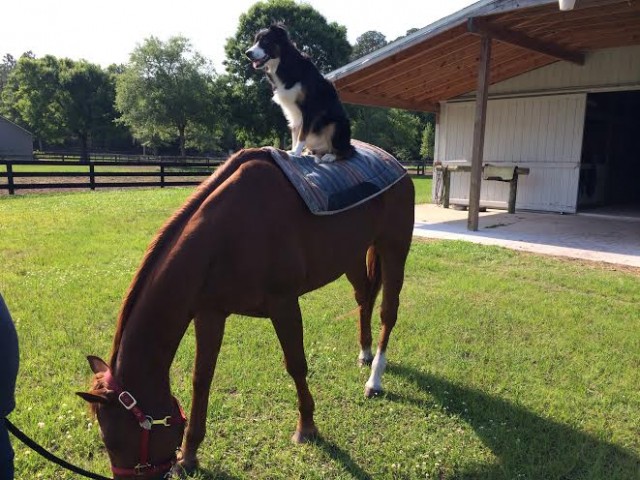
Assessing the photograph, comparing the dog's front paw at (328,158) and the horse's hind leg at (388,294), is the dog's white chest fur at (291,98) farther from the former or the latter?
the horse's hind leg at (388,294)

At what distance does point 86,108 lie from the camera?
155ft

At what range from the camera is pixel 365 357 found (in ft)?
11.7

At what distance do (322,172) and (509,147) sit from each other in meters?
10.5

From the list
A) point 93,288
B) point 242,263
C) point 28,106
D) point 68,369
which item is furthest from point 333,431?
point 28,106

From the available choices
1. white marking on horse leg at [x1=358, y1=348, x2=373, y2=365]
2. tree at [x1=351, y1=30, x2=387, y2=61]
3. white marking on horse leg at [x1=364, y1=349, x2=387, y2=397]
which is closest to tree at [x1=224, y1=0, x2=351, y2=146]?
white marking on horse leg at [x1=358, y1=348, x2=373, y2=365]

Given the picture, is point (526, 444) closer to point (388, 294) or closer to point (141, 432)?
point (388, 294)

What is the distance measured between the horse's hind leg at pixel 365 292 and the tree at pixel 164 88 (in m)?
35.5

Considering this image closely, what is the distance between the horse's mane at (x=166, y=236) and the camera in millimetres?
1794

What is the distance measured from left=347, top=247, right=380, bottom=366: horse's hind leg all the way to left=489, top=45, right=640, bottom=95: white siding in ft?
32.5

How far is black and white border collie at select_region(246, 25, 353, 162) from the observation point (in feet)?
11.1

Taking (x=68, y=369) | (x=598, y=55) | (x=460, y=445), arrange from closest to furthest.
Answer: (x=460, y=445) → (x=68, y=369) → (x=598, y=55)

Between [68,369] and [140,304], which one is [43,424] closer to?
[68,369]

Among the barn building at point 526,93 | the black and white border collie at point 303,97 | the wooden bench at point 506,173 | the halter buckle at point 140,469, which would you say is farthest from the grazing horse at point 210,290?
the wooden bench at point 506,173

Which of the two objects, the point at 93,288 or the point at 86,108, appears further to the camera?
the point at 86,108
